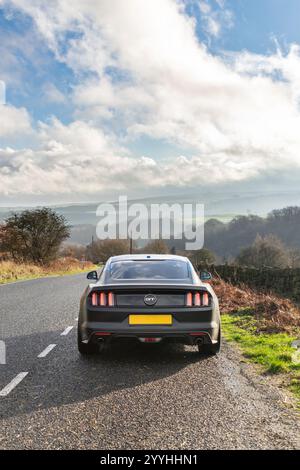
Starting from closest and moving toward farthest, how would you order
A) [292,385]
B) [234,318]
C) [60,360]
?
[292,385] < [60,360] < [234,318]

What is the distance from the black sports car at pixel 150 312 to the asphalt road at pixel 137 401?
433mm

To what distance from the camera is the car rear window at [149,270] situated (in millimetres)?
6672

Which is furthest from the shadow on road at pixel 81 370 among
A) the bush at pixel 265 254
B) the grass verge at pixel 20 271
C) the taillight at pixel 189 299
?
the bush at pixel 265 254

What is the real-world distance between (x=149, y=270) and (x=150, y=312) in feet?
3.71

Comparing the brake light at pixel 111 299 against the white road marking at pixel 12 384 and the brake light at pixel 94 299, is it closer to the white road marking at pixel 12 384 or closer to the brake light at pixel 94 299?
the brake light at pixel 94 299

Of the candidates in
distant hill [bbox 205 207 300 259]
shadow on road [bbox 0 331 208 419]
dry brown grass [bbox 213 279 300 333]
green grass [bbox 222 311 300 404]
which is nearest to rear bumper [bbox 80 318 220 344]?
shadow on road [bbox 0 331 208 419]

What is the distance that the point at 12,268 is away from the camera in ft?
89.7

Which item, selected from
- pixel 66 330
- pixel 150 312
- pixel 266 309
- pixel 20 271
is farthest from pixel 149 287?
pixel 20 271

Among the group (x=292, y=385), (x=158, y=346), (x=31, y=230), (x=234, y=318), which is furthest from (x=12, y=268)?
(x=292, y=385)

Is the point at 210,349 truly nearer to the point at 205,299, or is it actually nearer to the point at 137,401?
the point at 205,299

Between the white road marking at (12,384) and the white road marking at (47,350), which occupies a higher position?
the white road marking at (12,384)

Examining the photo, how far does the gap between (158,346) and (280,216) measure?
133925 millimetres

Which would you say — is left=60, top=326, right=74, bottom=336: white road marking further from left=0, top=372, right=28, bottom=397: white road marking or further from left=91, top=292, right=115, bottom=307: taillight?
left=0, top=372, right=28, bottom=397: white road marking

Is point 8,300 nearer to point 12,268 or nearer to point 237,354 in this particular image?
point 237,354
